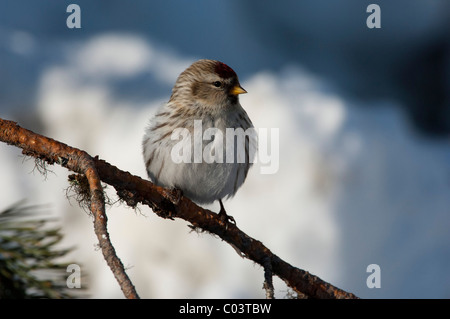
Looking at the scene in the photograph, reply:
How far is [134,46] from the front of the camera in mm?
2992

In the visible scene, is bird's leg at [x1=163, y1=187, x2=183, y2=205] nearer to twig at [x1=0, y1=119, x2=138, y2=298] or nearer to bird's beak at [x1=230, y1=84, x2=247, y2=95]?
twig at [x1=0, y1=119, x2=138, y2=298]

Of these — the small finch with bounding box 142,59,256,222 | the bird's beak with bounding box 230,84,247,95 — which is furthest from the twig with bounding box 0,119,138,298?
the bird's beak with bounding box 230,84,247,95

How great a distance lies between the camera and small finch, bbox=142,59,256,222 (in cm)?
171

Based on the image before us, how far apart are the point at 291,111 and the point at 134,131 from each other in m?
0.76

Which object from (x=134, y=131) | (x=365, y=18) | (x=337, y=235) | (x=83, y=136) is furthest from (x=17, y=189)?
(x=365, y=18)

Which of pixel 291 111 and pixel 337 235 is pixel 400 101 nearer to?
pixel 291 111

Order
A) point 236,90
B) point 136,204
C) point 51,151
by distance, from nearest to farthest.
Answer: point 51,151, point 136,204, point 236,90

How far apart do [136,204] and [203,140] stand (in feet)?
1.70

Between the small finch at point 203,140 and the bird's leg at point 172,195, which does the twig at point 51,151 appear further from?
the small finch at point 203,140

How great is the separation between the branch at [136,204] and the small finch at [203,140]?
0.32 metres

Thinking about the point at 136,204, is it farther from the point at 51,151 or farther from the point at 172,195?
the point at 51,151

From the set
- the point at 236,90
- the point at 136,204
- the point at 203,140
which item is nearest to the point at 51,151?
the point at 136,204

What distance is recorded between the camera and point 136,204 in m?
1.21

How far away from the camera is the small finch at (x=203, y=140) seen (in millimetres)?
1706
